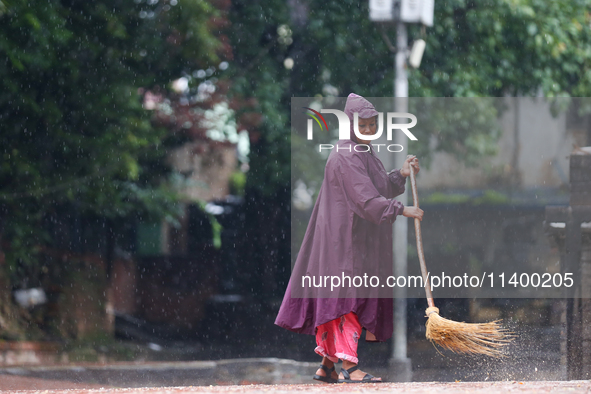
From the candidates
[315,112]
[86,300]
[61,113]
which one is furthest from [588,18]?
[86,300]

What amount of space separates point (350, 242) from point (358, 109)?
1.09 metres

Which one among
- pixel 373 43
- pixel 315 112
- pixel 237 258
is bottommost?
pixel 237 258

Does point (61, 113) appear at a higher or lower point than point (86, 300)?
higher

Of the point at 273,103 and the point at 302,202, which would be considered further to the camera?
the point at 273,103

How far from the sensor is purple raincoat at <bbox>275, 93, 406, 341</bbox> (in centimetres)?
583

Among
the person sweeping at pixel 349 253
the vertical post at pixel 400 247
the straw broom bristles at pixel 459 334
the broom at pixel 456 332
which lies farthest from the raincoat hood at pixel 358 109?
the straw broom bristles at pixel 459 334

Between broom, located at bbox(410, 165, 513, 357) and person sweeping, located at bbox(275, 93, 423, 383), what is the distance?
0.24m

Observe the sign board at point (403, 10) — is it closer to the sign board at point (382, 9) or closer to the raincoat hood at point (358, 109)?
the sign board at point (382, 9)

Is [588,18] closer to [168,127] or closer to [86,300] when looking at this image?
[168,127]

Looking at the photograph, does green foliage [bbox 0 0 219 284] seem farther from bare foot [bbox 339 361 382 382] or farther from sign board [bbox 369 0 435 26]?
bare foot [bbox 339 361 382 382]

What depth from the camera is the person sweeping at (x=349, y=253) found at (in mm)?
5840

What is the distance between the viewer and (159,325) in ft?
34.4

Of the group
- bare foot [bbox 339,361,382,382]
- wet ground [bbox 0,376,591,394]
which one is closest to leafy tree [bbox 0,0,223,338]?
wet ground [bbox 0,376,591,394]

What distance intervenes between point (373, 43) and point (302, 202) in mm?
3389
